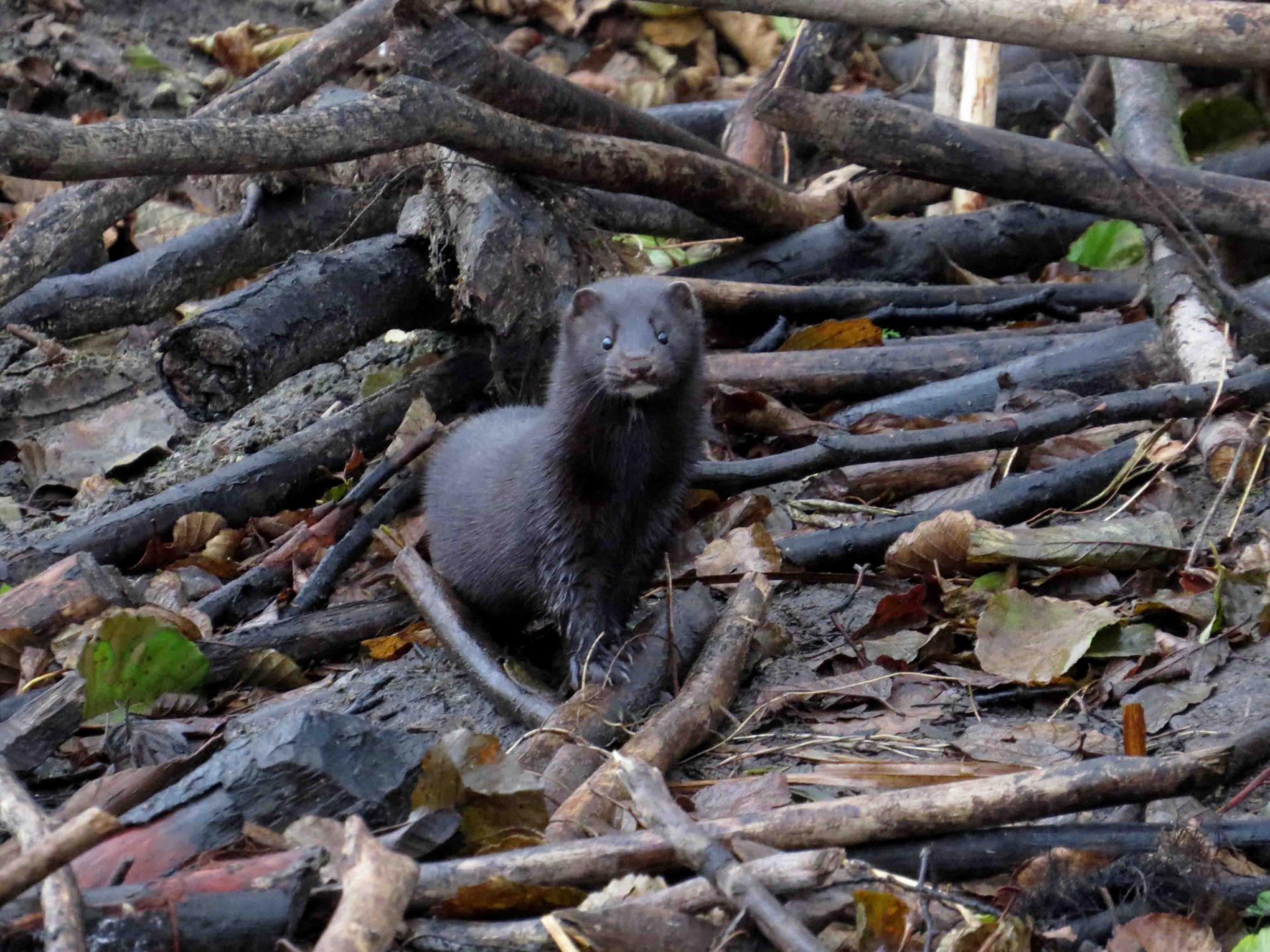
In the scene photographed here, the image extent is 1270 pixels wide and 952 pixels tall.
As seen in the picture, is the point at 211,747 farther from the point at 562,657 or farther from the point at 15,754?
the point at 562,657

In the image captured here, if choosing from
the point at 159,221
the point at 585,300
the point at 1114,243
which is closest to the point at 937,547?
the point at 585,300

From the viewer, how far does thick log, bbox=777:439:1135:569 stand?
4.22 meters

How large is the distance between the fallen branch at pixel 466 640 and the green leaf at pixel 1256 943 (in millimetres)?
1744

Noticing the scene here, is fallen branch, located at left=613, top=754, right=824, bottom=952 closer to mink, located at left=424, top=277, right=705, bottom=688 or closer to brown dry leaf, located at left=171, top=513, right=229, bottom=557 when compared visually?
mink, located at left=424, top=277, right=705, bottom=688

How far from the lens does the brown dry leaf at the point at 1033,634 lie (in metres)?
3.45

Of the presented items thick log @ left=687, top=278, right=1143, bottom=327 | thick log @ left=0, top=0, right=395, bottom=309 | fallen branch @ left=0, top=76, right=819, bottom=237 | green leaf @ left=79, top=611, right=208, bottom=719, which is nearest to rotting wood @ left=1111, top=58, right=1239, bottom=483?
thick log @ left=687, top=278, right=1143, bottom=327

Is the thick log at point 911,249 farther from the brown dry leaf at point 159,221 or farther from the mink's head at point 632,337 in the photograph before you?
the brown dry leaf at point 159,221

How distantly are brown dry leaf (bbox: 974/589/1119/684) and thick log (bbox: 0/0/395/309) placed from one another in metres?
2.60

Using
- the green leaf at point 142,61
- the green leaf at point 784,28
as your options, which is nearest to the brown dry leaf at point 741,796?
the green leaf at point 142,61

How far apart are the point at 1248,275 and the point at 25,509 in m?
5.07

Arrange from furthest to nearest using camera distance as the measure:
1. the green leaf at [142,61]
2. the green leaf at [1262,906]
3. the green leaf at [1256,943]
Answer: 1. the green leaf at [142,61]
2. the green leaf at [1262,906]
3. the green leaf at [1256,943]

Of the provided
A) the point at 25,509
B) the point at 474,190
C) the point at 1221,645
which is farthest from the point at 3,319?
the point at 1221,645

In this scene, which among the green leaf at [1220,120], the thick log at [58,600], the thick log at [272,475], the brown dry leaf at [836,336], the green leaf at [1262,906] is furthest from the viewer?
the green leaf at [1220,120]

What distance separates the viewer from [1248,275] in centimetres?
554
